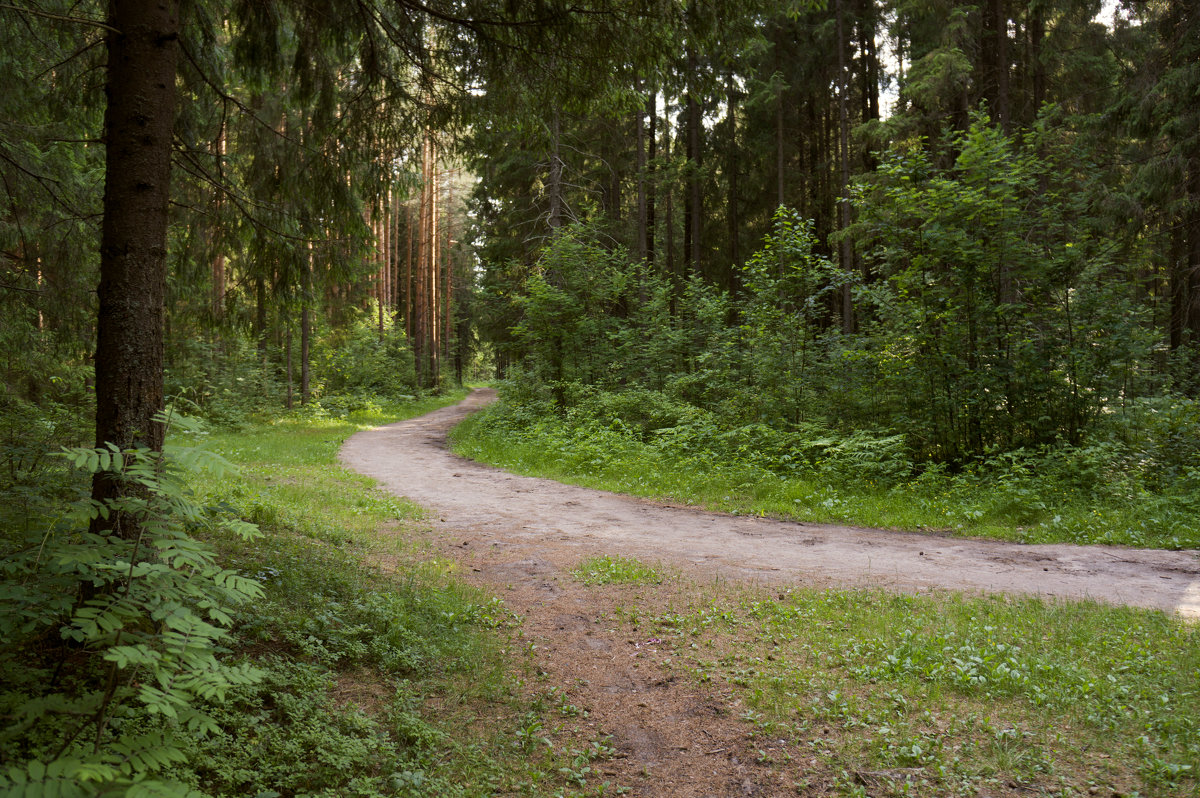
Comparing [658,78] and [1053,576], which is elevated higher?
[658,78]

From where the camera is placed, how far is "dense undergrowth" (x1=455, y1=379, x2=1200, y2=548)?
7.50 m

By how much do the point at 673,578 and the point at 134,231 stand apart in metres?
4.80

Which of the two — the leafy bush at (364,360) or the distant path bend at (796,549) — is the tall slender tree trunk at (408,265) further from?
the distant path bend at (796,549)

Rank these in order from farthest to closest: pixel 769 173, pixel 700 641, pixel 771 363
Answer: pixel 769 173 → pixel 771 363 → pixel 700 641

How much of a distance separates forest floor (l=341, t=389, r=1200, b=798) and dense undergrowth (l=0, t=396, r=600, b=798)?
450mm

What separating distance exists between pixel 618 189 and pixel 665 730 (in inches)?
936

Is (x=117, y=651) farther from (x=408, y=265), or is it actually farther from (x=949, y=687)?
(x=408, y=265)

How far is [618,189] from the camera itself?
81.7 feet

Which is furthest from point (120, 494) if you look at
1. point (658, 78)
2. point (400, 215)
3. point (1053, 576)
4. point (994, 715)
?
point (400, 215)

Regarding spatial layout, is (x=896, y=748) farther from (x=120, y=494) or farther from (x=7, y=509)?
(x=7, y=509)

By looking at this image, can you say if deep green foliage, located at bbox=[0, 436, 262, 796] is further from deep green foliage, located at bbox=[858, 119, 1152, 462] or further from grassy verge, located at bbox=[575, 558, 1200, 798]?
deep green foliage, located at bbox=[858, 119, 1152, 462]

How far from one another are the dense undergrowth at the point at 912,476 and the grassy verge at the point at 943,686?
3262 millimetres

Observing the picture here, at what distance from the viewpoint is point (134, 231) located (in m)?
3.52

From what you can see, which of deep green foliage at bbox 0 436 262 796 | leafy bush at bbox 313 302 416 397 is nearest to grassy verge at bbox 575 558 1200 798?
deep green foliage at bbox 0 436 262 796
